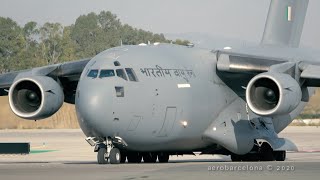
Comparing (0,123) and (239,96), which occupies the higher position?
(239,96)

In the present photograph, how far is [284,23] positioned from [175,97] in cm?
683

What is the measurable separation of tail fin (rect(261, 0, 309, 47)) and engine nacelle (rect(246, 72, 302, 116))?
17.2 feet

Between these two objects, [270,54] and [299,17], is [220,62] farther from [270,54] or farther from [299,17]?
[299,17]

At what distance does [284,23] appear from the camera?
32.1 meters

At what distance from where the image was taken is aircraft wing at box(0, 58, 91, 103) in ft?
94.6

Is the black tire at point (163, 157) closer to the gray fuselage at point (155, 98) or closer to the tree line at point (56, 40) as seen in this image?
the gray fuselage at point (155, 98)

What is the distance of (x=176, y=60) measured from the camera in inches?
1090

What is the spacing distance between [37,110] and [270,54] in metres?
7.20

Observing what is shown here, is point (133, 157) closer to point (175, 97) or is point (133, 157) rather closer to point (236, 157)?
point (175, 97)

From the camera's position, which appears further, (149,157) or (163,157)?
(163,157)

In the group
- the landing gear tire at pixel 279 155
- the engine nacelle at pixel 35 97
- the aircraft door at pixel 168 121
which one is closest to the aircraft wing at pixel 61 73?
the engine nacelle at pixel 35 97

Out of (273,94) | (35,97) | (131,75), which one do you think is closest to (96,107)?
(131,75)

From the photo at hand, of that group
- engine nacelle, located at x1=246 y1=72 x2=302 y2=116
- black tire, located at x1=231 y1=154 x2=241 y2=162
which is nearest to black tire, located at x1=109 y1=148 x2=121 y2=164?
engine nacelle, located at x1=246 y1=72 x2=302 y2=116

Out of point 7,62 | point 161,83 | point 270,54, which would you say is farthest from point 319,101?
point 7,62
